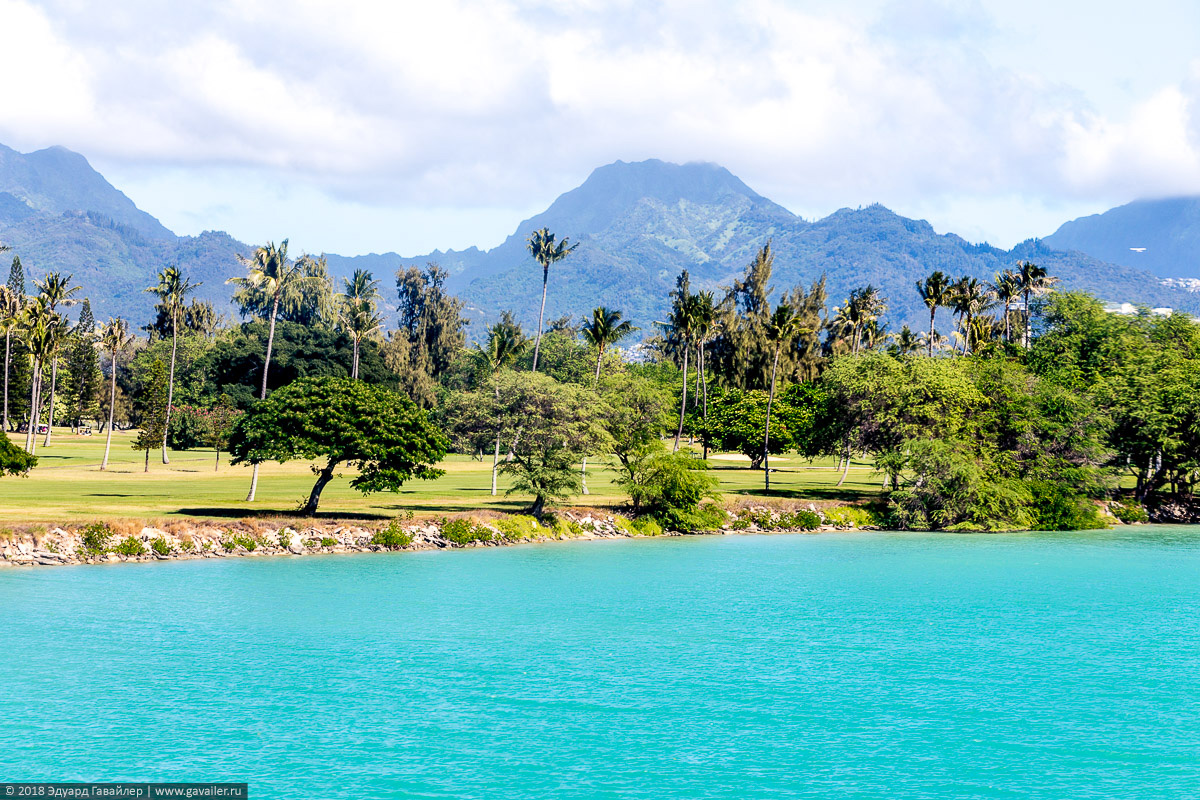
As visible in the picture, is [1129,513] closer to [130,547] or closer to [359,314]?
[130,547]

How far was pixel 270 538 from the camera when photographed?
50.7 meters

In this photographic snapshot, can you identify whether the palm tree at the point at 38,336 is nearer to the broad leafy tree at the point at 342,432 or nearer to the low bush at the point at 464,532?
the broad leafy tree at the point at 342,432

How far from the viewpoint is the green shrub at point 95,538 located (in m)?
46.1

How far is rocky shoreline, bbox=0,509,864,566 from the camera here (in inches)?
1788

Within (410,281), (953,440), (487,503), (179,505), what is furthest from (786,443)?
(410,281)

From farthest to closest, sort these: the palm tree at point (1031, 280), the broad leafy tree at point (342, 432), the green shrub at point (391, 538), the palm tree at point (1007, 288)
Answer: the palm tree at point (1031, 280) < the palm tree at point (1007, 288) < the green shrub at point (391, 538) < the broad leafy tree at point (342, 432)

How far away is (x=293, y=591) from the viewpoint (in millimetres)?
42188

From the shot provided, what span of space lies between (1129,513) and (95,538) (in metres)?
66.7

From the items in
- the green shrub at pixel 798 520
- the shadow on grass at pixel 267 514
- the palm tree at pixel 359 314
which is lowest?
the shadow on grass at pixel 267 514

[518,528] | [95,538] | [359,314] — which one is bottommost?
[95,538]

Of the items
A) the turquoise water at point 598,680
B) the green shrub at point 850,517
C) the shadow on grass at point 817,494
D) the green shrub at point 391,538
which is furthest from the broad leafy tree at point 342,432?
the shadow on grass at point 817,494

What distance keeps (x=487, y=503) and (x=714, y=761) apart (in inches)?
1706

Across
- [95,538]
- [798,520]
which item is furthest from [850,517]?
[95,538]

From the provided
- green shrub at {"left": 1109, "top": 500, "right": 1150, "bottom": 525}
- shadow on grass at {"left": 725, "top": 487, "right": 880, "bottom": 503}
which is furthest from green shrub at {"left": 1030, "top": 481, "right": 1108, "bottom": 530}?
shadow on grass at {"left": 725, "top": 487, "right": 880, "bottom": 503}
